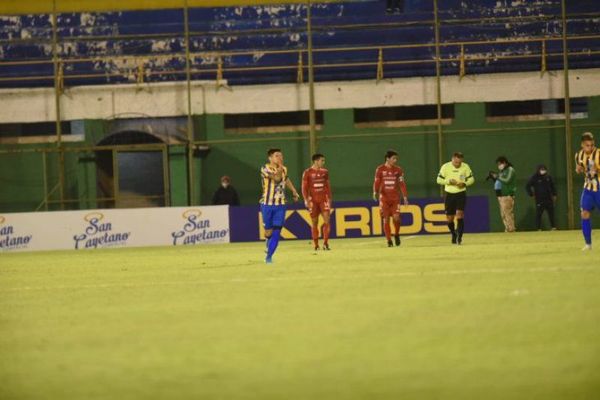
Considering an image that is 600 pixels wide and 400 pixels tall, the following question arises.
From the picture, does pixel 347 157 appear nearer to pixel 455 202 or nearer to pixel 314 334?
pixel 455 202

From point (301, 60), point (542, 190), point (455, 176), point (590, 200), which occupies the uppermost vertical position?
point (301, 60)

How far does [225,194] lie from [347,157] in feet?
14.9

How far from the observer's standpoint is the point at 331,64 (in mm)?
35375

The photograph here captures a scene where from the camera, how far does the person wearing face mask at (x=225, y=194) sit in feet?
107

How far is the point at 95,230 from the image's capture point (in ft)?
98.8

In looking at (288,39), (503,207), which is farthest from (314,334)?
(288,39)

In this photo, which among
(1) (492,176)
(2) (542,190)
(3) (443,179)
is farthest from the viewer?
(1) (492,176)

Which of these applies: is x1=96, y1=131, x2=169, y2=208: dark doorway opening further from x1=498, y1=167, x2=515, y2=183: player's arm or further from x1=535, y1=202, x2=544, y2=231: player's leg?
x1=535, y1=202, x2=544, y2=231: player's leg

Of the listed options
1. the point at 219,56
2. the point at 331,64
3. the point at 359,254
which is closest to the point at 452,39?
the point at 331,64

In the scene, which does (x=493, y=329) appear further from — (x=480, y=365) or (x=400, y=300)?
(x=400, y=300)

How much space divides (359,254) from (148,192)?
16357mm

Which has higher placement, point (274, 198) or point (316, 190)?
point (316, 190)

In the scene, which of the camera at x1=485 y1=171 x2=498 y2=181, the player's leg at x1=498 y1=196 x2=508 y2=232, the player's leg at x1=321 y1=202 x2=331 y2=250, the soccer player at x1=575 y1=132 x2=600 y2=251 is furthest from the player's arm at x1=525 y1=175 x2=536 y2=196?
the soccer player at x1=575 y1=132 x2=600 y2=251

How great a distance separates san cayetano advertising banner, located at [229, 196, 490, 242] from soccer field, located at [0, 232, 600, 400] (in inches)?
568
